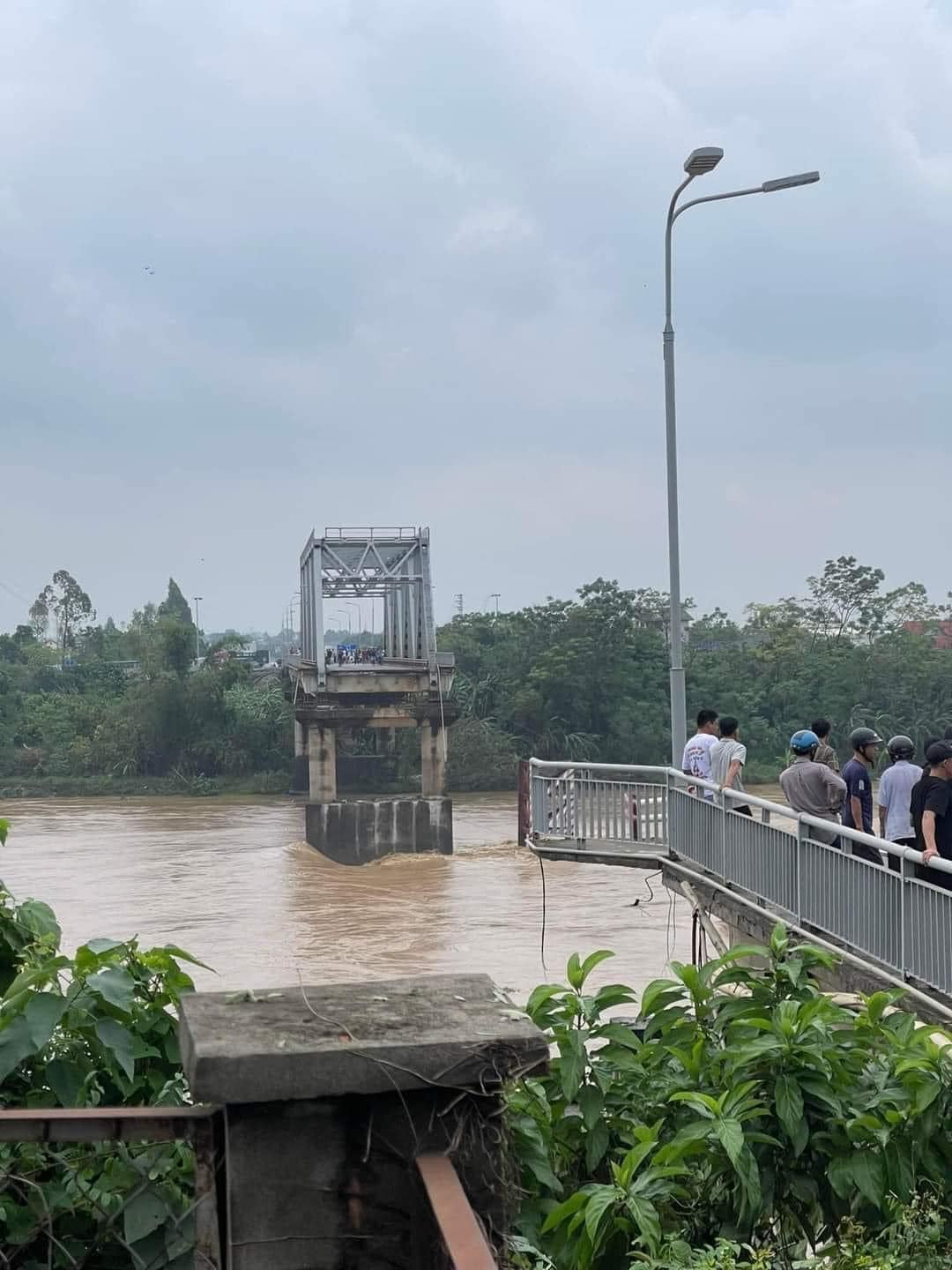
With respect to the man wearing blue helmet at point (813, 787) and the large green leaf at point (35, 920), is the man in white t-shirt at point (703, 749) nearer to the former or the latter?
the man wearing blue helmet at point (813, 787)

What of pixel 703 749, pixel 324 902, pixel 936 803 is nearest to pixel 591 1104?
pixel 936 803

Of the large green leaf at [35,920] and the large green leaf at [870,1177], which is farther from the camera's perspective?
the large green leaf at [35,920]

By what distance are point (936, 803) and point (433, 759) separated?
147ft

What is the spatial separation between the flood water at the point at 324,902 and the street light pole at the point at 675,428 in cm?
255

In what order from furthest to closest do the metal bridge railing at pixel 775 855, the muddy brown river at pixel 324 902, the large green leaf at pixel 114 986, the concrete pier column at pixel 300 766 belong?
the concrete pier column at pixel 300 766
the muddy brown river at pixel 324 902
the metal bridge railing at pixel 775 855
the large green leaf at pixel 114 986

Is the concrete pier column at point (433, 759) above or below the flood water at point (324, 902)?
above

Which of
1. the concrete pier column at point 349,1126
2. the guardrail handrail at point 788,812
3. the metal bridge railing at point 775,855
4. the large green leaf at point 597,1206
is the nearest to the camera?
the concrete pier column at point 349,1126

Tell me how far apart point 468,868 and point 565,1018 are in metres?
37.8

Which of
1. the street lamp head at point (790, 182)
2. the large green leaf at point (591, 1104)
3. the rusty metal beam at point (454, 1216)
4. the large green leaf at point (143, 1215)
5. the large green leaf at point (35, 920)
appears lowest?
the large green leaf at point (143, 1215)

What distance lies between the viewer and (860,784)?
11.0 metres

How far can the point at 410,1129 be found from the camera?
2021 millimetres

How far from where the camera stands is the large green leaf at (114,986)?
241 cm

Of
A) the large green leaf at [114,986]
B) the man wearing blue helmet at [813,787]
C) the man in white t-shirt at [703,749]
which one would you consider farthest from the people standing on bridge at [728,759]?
the large green leaf at [114,986]

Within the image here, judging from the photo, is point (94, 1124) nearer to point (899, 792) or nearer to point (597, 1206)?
point (597, 1206)
